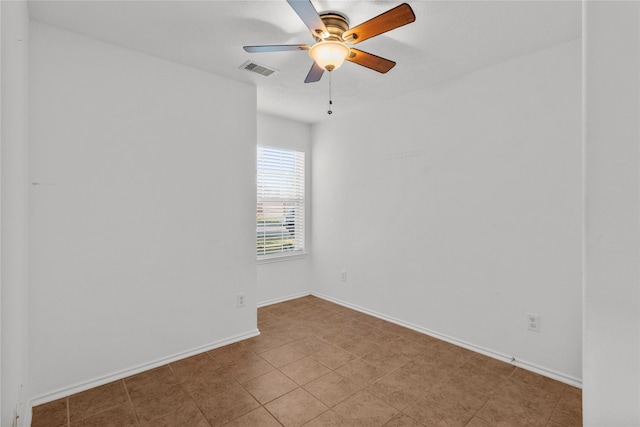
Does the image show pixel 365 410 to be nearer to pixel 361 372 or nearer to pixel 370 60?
pixel 361 372

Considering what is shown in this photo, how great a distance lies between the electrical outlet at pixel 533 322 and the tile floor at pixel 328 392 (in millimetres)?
356

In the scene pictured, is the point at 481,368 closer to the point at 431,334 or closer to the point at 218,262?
the point at 431,334

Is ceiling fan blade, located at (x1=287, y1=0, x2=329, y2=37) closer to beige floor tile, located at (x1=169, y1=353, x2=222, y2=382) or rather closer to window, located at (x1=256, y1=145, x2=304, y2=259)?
window, located at (x1=256, y1=145, x2=304, y2=259)

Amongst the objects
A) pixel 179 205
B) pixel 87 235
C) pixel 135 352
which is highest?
pixel 179 205

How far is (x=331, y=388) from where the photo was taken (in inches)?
89.1

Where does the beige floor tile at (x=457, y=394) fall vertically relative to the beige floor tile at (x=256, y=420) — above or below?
above

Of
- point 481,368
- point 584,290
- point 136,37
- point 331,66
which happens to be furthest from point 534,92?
point 136,37

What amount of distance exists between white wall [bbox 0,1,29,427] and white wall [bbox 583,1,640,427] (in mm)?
1822

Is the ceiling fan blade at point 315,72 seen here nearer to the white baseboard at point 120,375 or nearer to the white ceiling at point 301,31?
the white ceiling at point 301,31

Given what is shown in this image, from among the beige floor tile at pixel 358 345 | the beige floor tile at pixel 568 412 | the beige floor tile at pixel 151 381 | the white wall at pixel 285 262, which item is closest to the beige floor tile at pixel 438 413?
the beige floor tile at pixel 568 412

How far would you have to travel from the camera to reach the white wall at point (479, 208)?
2.35 meters

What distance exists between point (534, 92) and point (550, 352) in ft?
6.86

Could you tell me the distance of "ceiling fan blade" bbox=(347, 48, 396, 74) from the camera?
6.72 feet

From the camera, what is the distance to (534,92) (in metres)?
2.47
